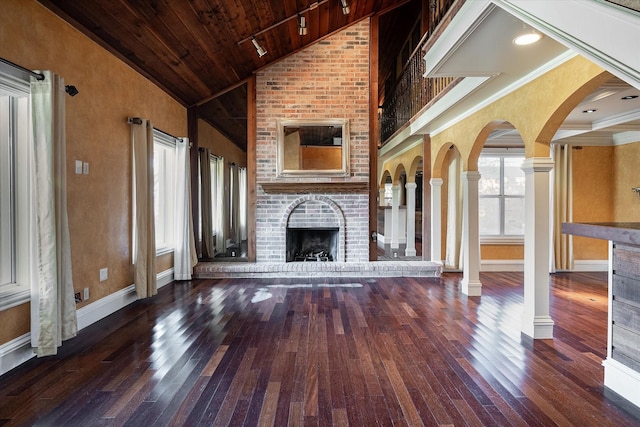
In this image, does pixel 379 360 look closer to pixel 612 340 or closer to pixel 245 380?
pixel 245 380

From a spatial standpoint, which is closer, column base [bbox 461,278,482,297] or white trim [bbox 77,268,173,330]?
white trim [bbox 77,268,173,330]

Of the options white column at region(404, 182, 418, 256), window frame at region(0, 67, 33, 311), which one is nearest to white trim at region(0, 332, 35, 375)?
window frame at region(0, 67, 33, 311)

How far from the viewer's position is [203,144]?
620 centimetres

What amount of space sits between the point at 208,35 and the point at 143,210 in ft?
7.27

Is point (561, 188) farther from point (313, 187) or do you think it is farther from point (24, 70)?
point (24, 70)

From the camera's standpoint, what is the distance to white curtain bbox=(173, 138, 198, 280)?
207 inches

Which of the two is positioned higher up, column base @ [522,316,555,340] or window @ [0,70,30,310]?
window @ [0,70,30,310]

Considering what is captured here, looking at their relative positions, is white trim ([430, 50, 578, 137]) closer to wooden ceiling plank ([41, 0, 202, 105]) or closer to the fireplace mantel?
the fireplace mantel

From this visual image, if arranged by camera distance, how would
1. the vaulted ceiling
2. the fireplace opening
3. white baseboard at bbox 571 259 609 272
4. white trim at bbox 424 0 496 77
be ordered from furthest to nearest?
white baseboard at bbox 571 259 609 272
the fireplace opening
the vaulted ceiling
white trim at bbox 424 0 496 77

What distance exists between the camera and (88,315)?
11.1 ft

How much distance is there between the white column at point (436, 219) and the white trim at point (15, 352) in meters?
5.40

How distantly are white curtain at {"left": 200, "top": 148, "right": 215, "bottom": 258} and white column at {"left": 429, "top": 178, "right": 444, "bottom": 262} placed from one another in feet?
12.9

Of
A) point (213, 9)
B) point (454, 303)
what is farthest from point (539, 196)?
point (213, 9)

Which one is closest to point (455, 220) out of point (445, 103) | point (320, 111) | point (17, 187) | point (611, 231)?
point (445, 103)
